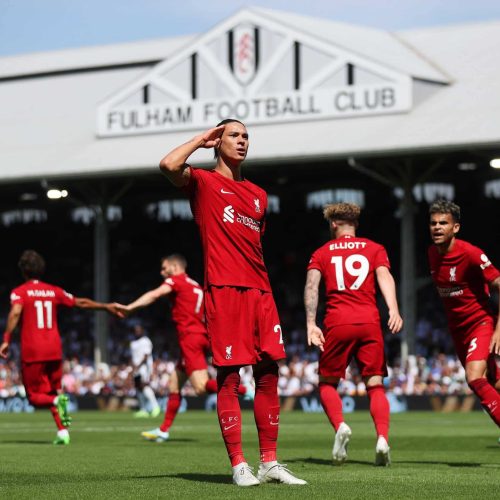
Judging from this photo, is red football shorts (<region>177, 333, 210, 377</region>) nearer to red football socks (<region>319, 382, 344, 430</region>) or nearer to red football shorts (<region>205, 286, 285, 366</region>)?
red football socks (<region>319, 382, 344, 430</region>)

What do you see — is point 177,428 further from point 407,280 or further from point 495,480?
Result: point 407,280

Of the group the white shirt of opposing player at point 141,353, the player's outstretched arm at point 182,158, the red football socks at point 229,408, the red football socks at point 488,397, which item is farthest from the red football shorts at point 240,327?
the white shirt of opposing player at point 141,353

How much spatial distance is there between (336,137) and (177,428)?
15.1m

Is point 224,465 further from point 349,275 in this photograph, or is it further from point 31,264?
point 31,264

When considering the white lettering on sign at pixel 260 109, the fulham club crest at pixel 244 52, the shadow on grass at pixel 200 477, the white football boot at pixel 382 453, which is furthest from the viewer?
the fulham club crest at pixel 244 52

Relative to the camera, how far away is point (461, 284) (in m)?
11.5

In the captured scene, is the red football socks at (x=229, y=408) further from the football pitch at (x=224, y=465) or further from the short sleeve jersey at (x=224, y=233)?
the short sleeve jersey at (x=224, y=233)

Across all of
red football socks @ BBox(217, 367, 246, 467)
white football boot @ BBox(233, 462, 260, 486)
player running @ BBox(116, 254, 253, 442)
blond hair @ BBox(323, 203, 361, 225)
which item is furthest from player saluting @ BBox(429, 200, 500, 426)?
player running @ BBox(116, 254, 253, 442)

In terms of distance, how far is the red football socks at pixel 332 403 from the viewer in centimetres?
1135

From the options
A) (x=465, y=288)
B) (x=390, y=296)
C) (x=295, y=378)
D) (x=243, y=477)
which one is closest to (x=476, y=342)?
(x=465, y=288)

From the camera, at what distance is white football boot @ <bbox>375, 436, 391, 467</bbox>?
1066cm

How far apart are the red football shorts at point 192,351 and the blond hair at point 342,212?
4.82 metres

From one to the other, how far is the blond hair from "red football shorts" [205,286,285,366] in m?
2.68

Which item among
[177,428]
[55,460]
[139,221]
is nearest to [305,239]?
[139,221]
